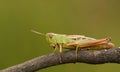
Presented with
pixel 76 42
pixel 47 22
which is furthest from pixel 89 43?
pixel 47 22

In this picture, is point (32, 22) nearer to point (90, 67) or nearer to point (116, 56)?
point (90, 67)

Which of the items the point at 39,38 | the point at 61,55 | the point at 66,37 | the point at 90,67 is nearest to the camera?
the point at 61,55

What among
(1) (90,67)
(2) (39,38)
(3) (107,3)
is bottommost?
(1) (90,67)

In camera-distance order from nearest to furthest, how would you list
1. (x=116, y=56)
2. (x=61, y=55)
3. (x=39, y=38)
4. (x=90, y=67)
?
(x=116, y=56) → (x=61, y=55) → (x=90, y=67) → (x=39, y=38)

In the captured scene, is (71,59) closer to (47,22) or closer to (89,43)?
(89,43)

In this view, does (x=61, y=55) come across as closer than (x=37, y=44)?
Yes

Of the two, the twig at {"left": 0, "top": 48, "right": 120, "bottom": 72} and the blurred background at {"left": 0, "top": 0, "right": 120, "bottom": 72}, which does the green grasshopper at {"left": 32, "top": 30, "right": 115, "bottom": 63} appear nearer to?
the twig at {"left": 0, "top": 48, "right": 120, "bottom": 72}

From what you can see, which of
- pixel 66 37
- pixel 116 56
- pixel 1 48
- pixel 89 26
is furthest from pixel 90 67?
pixel 116 56

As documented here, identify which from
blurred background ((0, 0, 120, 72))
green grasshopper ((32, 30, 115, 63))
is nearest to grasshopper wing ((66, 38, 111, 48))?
green grasshopper ((32, 30, 115, 63))

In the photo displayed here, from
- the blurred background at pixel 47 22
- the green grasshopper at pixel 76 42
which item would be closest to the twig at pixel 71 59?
the green grasshopper at pixel 76 42

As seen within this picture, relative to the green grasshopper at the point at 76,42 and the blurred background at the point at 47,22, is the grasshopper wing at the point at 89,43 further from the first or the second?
the blurred background at the point at 47,22
